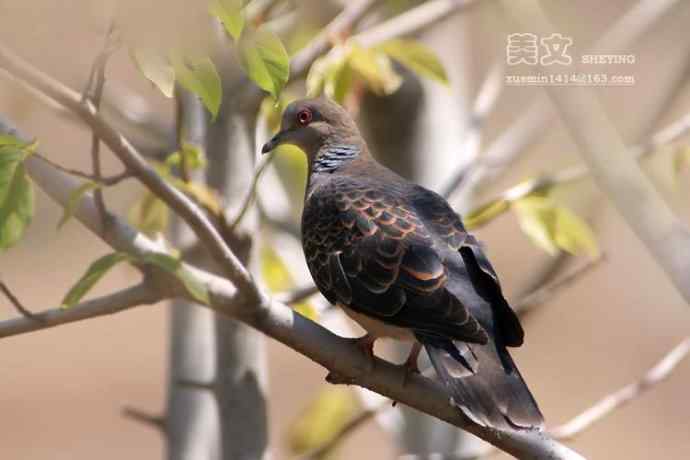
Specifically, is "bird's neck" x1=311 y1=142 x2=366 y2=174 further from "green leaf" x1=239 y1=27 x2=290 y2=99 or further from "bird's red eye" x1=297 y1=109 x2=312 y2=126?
"green leaf" x1=239 y1=27 x2=290 y2=99

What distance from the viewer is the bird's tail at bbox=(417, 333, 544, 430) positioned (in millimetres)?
2996

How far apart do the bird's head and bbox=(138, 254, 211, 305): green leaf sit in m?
1.55

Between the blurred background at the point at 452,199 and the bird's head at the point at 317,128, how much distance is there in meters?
0.13

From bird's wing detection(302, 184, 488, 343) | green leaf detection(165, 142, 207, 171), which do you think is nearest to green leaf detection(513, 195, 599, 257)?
bird's wing detection(302, 184, 488, 343)

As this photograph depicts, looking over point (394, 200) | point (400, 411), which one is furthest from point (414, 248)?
point (400, 411)

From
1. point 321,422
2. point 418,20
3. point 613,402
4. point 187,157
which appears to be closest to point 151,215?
point 187,157

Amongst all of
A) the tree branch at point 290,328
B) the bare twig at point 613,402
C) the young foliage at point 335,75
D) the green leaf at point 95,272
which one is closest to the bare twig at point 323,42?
the young foliage at point 335,75

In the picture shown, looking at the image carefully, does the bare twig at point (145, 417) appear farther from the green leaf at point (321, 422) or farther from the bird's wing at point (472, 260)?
the bird's wing at point (472, 260)

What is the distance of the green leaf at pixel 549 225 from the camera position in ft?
11.5

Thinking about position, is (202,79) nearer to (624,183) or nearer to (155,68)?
(155,68)

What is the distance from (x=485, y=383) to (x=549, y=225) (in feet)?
2.12

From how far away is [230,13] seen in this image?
2279 millimetres

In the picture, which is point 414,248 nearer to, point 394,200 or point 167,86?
point 394,200

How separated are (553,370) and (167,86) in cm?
1085
